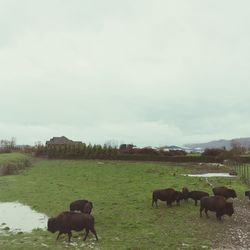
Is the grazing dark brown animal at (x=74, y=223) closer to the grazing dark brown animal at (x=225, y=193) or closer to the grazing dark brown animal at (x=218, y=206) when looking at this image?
the grazing dark brown animal at (x=218, y=206)

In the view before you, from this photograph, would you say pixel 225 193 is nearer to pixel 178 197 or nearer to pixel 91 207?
pixel 178 197

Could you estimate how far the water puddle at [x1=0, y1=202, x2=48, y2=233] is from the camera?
2152 cm

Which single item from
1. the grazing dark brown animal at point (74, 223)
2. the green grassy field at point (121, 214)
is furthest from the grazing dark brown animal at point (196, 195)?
the grazing dark brown animal at point (74, 223)

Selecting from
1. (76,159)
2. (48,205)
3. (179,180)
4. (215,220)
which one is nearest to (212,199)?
(215,220)

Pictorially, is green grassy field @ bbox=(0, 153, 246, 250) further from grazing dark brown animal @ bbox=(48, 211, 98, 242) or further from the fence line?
the fence line

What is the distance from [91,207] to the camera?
23.5 meters

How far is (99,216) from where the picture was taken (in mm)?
23547

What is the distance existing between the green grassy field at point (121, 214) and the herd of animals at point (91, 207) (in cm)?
45

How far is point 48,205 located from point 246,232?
42.7ft

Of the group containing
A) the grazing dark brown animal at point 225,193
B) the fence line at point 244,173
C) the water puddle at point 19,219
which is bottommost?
the water puddle at point 19,219

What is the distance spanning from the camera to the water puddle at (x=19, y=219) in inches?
847

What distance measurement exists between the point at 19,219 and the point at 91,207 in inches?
164

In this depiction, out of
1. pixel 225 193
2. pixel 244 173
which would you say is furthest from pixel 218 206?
pixel 244 173

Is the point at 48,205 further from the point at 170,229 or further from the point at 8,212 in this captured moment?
the point at 170,229
